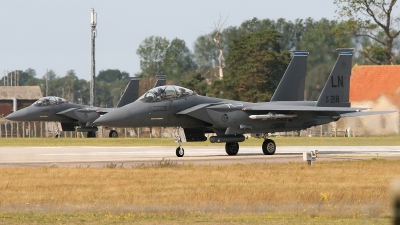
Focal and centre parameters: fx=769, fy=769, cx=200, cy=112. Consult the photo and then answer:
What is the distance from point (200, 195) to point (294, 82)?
18918mm

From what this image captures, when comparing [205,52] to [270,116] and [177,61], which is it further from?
[270,116]

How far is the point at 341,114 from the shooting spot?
30.1 meters

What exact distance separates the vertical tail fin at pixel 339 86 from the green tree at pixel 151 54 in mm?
88012

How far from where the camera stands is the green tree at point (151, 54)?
12038 centimetres

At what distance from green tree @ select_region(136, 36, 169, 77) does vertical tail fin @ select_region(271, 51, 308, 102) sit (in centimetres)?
8566

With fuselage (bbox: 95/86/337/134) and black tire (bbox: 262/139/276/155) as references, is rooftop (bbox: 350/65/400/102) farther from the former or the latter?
fuselage (bbox: 95/86/337/134)

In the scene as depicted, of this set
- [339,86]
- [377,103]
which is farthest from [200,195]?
[377,103]

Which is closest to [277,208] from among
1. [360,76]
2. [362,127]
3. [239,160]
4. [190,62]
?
[239,160]

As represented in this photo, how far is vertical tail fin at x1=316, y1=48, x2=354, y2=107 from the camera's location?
102ft

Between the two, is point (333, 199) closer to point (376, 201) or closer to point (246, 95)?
point (376, 201)

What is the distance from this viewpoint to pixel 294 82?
3338 centimetres

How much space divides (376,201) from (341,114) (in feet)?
53.0

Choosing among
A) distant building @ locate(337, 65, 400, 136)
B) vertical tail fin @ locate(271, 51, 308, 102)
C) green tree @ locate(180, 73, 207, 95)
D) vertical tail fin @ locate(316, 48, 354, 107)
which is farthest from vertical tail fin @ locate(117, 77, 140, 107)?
green tree @ locate(180, 73, 207, 95)

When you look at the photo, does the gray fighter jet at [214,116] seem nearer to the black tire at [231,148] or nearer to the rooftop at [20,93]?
the black tire at [231,148]
